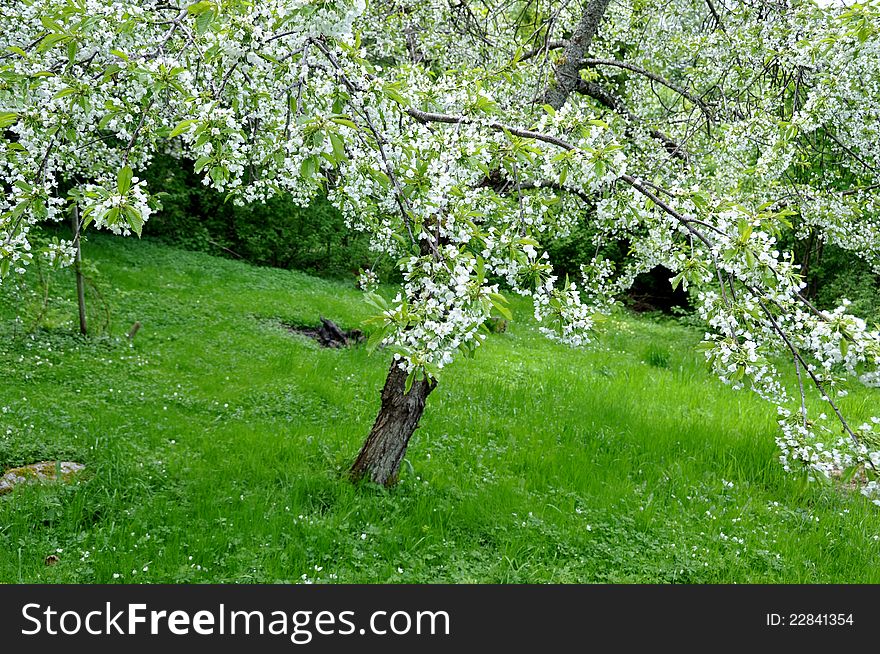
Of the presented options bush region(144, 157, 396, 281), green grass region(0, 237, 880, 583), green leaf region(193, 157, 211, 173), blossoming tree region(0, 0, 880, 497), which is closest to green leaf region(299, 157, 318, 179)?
blossoming tree region(0, 0, 880, 497)

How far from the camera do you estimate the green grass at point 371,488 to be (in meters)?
3.95

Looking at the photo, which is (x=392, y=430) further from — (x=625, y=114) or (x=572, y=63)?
(x=625, y=114)

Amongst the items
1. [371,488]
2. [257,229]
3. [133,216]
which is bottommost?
[371,488]

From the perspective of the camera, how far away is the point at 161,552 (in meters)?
3.77

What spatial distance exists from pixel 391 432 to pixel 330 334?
4535mm

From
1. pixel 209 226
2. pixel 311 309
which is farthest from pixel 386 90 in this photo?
pixel 209 226

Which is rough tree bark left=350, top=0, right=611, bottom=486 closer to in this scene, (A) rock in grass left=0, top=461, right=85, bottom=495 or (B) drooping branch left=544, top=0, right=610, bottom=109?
(A) rock in grass left=0, top=461, right=85, bottom=495

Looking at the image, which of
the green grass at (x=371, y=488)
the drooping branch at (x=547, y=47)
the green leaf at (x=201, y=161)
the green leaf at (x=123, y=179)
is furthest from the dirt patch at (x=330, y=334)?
the green leaf at (x=123, y=179)

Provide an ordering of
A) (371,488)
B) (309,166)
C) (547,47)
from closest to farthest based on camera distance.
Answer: (309,166) < (371,488) < (547,47)

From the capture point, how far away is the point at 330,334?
9070mm

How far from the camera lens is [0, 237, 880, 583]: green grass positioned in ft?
13.0

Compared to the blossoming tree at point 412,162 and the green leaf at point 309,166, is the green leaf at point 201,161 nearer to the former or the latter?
the blossoming tree at point 412,162

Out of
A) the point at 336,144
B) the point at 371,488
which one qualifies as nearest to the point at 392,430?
the point at 371,488

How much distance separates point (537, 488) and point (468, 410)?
1.59 metres
